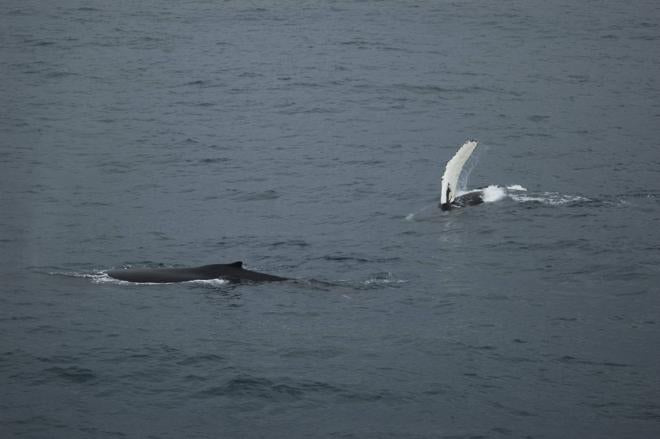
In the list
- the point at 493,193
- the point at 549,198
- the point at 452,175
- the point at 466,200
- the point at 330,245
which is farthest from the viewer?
the point at 493,193

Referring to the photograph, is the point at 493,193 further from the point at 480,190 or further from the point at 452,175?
the point at 452,175

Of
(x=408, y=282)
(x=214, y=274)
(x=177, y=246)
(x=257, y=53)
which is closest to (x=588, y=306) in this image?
(x=408, y=282)

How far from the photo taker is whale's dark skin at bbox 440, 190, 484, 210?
1221 inches

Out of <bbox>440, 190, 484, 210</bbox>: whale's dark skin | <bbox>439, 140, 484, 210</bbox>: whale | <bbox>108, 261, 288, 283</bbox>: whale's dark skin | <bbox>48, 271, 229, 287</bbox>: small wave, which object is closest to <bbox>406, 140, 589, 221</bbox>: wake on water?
<bbox>439, 140, 484, 210</bbox>: whale

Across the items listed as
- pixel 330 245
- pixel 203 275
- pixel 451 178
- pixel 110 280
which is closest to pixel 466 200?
pixel 451 178

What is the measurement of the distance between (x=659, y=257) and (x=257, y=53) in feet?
128

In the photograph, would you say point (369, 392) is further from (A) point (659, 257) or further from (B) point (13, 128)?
(B) point (13, 128)

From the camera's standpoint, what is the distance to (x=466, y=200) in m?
31.5

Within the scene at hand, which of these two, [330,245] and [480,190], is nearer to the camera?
[330,245]

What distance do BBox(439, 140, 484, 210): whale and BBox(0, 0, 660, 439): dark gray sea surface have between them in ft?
1.68

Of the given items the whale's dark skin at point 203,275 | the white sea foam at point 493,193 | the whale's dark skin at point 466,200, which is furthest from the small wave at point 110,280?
the white sea foam at point 493,193

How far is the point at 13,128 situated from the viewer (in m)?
42.2

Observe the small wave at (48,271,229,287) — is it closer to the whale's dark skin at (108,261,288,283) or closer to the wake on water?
the whale's dark skin at (108,261,288,283)

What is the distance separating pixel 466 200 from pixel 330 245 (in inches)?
211
